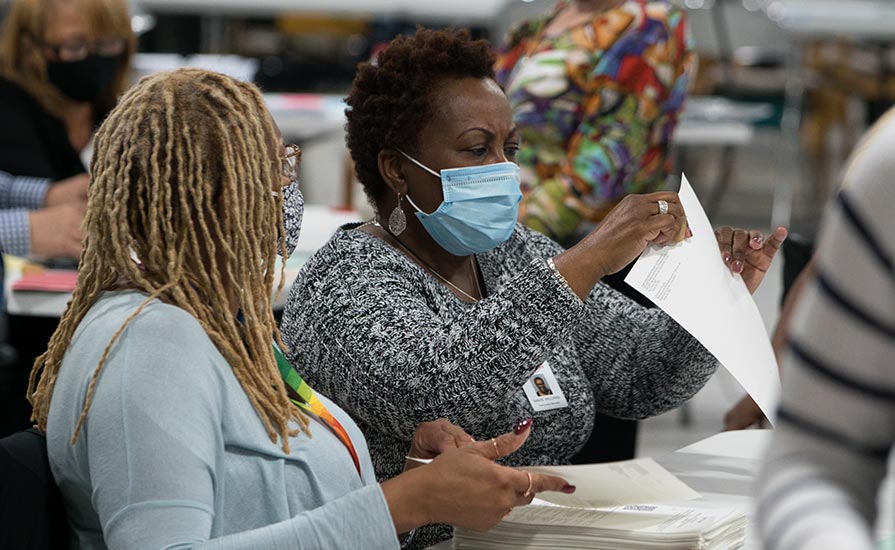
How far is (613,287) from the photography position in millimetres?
2393

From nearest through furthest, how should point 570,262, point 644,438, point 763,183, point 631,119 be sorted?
point 570,262, point 631,119, point 644,438, point 763,183

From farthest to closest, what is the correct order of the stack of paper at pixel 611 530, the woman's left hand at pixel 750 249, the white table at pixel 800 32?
1. the white table at pixel 800 32
2. the woman's left hand at pixel 750 249
3. the stack of paper at pixel 611 530

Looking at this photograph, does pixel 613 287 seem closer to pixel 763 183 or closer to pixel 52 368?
pixel 52 368

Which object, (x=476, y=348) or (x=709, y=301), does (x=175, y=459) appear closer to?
(x=476, y=348)

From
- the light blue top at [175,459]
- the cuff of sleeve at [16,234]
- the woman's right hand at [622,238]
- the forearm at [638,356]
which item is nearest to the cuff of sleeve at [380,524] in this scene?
the light blue top at [175,459]

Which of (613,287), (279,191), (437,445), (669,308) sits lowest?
(613,287)

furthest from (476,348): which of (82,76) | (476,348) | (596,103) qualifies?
(82,76)

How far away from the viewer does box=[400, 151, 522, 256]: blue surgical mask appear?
203 centimetres

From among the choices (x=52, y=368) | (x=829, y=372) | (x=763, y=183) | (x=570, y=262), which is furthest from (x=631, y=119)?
(x=763, y=183)

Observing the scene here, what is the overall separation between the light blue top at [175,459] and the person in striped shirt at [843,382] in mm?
627

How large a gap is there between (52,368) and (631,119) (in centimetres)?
195

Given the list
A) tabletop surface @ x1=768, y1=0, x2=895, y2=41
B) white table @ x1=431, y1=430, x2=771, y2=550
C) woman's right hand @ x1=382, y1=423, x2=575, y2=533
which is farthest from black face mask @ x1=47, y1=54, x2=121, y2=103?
tabletop surface @ x1=768, y1=0, x2=895, y2=41

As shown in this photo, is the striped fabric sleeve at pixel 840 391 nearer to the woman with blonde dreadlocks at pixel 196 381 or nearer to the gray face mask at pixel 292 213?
the woman with blonde dreadlocks at pixel 196 381

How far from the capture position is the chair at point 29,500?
125 centimetres
